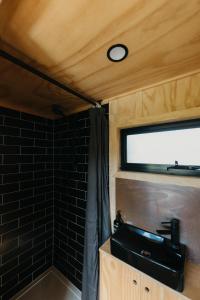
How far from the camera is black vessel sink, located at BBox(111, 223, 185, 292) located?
820 mm

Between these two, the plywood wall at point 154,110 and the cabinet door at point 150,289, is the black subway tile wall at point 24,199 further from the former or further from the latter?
the cabinet door at point 150,289

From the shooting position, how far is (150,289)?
88 centimetres

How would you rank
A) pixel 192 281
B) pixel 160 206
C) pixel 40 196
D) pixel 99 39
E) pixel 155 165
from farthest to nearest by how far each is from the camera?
pixel 40 196 → pixel 155 165 → pixel 160 206 → pixel 192 281 → pixel 99 39

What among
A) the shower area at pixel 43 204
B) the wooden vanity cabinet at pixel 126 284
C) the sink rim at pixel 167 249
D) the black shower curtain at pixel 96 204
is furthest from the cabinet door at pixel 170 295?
the shower area at pixel 43 204

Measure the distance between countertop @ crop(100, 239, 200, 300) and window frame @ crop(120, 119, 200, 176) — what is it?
1.94 ft

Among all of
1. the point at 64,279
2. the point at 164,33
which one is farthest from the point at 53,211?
the point at 164,33

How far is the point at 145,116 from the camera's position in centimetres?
121

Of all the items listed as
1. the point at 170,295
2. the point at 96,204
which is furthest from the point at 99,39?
the point at 170,295

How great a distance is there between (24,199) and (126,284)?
4.15ft

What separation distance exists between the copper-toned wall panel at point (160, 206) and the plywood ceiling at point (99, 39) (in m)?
0.81

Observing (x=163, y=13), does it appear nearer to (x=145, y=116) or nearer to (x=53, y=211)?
(x=145, y=116)

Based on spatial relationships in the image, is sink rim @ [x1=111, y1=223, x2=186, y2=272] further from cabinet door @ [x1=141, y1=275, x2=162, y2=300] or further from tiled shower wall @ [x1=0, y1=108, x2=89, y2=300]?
tiled shower wall @ [x1=0, y1=108, x2=89, y2=300]

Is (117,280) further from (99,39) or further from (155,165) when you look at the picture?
(99,39)

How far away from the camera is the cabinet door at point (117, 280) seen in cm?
95
